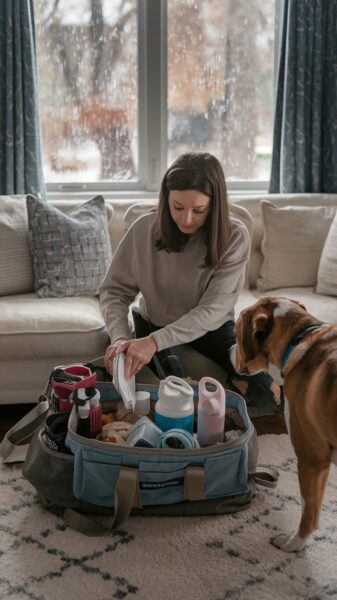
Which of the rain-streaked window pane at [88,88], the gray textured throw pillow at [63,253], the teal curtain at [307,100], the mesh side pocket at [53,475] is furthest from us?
the rain-streaked window pane at [88,88]

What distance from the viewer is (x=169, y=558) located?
175 centimetres

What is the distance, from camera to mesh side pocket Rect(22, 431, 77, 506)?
1.88m

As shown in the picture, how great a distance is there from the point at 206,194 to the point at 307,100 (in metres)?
1.71

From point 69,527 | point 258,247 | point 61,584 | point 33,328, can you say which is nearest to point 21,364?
point 33,328

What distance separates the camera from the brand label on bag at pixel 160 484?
5.99 feet

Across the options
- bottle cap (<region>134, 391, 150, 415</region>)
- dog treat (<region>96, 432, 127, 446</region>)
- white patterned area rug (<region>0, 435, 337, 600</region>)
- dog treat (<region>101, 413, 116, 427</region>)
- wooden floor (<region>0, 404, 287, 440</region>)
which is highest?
bottle cap (<region>134, 391, 150, 415</region>)

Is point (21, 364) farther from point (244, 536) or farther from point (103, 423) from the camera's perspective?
point (244, 536)

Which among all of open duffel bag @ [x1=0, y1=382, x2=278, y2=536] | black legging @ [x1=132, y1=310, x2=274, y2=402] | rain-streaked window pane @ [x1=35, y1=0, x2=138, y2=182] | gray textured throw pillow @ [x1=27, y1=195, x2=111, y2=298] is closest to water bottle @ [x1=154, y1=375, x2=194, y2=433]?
open duffel bag @ [x1=0, y1=382, x2=278, y2=536]

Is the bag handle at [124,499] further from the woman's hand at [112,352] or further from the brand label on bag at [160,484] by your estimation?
the woman's hand at [112,352]

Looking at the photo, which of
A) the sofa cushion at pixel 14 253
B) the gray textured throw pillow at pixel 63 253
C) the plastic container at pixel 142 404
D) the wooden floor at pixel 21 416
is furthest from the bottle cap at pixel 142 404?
the sofa cushion at pixel 14 253

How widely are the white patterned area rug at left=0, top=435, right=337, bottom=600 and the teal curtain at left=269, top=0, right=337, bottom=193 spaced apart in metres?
2.05

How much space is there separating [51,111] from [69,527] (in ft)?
8.12

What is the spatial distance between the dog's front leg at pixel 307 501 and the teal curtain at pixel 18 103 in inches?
88.1

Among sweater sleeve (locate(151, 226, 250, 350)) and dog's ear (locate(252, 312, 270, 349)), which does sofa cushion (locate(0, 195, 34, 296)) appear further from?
dog's ear (locate(252, 312, 270, 349))
